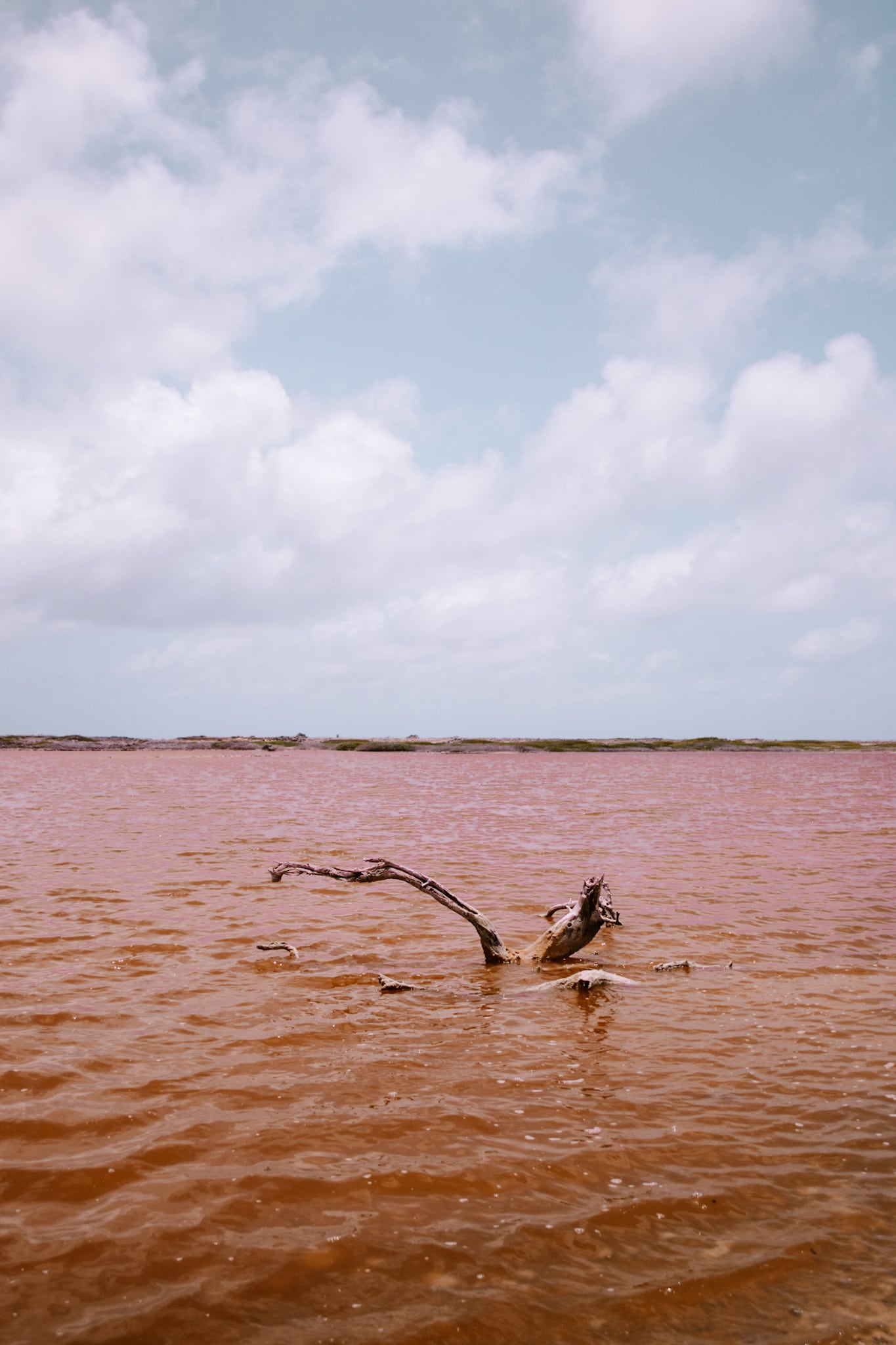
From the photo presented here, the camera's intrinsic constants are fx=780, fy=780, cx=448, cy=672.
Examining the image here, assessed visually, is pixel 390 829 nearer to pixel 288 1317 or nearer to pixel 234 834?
pixel 234 834

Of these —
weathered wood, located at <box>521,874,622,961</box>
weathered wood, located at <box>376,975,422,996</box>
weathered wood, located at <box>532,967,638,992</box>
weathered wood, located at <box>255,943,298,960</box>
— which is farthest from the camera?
weathered wood, located at <box>521,874,622,961</box>

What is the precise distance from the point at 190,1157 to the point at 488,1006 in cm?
A: 480

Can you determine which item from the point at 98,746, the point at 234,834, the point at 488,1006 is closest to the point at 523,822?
the point at 234,834

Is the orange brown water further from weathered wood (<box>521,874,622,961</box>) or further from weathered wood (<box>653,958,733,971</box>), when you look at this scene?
weathered wood (<box>521,874,622,961</box>)

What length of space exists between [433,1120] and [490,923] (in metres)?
5.47

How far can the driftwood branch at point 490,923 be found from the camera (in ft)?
38.8

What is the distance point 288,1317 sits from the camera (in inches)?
175

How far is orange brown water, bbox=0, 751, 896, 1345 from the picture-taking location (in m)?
4.64

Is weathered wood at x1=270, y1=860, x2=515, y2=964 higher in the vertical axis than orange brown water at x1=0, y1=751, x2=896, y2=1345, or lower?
higher

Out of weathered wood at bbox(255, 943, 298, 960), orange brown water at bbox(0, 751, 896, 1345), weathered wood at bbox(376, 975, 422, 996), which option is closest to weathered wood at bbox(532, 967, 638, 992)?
orange brown water at bbox(0, 751, 896, 1345)

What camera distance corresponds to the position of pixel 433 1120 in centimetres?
687

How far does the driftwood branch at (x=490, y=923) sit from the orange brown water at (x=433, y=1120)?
52 cm

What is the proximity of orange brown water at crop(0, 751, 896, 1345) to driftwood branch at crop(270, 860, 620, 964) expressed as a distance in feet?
1.72

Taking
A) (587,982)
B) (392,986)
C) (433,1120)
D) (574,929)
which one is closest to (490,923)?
(574,929)
